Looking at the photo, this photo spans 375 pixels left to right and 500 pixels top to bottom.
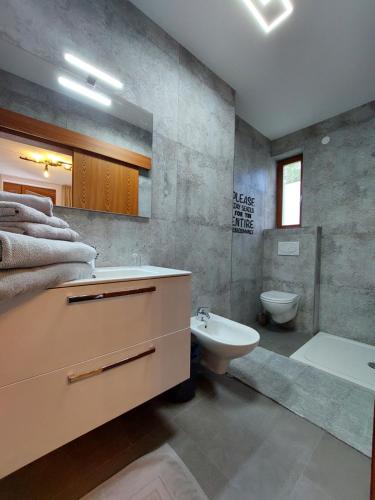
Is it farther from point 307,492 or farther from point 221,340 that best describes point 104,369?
point 307,492

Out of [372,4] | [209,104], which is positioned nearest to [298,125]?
[372,4]

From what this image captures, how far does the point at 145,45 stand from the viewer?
143 cm

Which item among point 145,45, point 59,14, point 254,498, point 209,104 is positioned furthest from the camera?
point 209,104

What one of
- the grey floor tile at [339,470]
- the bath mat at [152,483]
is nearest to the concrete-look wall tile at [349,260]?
the grey floor tile at [339,470]

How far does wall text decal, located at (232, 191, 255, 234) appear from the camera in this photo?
2.48 metres

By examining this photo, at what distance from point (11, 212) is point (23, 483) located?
1.21 m

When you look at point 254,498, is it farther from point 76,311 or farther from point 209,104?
point 209,104

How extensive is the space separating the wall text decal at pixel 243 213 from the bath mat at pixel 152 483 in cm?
206

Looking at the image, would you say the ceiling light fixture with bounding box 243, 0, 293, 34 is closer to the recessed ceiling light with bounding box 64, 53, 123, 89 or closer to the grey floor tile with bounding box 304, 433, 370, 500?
the recessed ceiling light with bounding box 64, 53, 123, 89

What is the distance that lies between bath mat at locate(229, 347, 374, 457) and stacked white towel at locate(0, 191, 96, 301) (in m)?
1.55

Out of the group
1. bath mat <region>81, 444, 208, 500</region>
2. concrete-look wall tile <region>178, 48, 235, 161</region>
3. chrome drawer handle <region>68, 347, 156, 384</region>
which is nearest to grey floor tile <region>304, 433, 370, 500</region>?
bath mat <region>81, 444, 208, 500</region>

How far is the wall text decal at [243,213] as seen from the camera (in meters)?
2.48

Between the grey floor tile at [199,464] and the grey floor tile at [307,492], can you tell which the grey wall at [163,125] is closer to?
the grey floor tile at [199,464]

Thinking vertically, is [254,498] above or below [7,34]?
below
